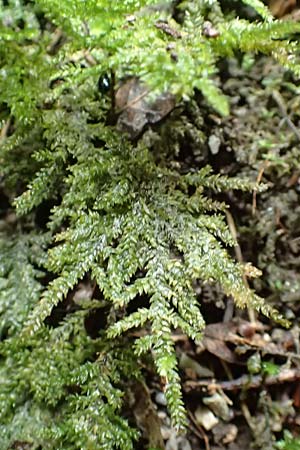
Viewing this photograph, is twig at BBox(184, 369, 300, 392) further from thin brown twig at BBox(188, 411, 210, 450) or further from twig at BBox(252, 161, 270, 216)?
twig at BBox(252, 161, 270, 216)

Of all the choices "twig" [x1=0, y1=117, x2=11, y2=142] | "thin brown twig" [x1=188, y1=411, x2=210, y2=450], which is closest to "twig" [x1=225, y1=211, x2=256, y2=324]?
"thin brown twig" [x1=188, y1=411, x2=210, y2=450]

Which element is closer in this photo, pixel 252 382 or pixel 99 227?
pixel 99 227

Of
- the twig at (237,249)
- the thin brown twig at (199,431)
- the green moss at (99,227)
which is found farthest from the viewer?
the twig at (237,249)

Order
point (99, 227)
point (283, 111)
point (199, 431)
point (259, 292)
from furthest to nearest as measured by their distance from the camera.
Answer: point (283, 111) < point (259, 292) < point (199, 431) < point (99, 227)

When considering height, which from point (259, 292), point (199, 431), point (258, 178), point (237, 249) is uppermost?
point (258, 178)

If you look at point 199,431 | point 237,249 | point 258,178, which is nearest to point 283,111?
point 258,178

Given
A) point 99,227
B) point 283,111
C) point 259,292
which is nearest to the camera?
point 99,227

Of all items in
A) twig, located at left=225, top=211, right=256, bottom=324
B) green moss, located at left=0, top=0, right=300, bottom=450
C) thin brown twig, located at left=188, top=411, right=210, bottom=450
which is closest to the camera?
green moss, located at left=0, top=0, right=300, bottom=450

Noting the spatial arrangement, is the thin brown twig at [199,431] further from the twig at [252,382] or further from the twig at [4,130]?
the twig at [4,130]

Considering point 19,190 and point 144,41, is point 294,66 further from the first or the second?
point 19,190

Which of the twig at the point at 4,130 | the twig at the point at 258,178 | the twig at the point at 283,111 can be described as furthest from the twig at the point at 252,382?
the twig at the point at 4,130

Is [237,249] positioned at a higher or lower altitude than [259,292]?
higher

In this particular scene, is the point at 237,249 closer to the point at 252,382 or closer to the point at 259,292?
the point at 259,292
